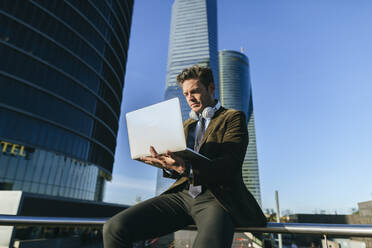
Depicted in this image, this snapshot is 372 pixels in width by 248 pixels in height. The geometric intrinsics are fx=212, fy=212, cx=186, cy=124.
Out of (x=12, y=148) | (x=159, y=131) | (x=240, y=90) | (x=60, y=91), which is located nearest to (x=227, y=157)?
(x=159, y=131)

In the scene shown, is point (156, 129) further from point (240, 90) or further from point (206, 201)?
point (240, 90)

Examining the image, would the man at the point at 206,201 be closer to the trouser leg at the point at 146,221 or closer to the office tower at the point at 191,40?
the trouser leg at the point at 146,221

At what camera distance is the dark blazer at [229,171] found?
1320mm

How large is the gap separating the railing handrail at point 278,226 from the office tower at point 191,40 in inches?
3332

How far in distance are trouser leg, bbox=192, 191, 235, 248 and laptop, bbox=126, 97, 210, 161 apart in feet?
1.03

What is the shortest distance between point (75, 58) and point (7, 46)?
826cm

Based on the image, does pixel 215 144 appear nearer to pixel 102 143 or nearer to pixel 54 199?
pixel 54 199

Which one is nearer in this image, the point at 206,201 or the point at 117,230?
the point at 117,230

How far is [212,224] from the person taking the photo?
1.21m

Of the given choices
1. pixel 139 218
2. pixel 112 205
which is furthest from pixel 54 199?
pixel 139 218

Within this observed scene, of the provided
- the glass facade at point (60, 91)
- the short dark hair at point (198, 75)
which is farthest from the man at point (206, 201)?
the glass facade at point (60, 91)

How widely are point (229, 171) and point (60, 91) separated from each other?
33711 millimetres

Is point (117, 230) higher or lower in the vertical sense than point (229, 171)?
lower

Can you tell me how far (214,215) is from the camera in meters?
1.26
